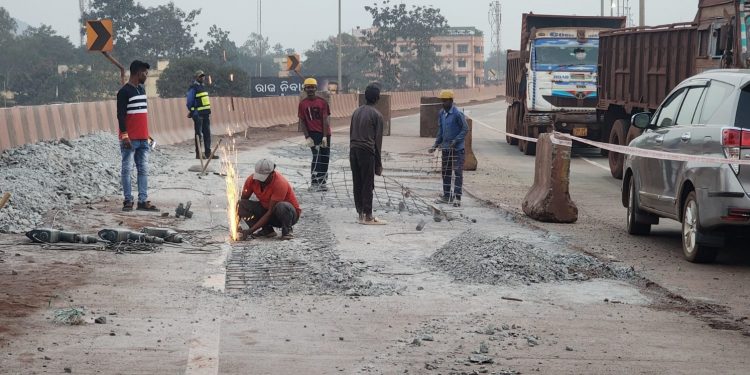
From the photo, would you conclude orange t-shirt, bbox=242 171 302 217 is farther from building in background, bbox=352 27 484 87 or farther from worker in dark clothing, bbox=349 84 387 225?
building in background, bbox=352 27 484 87

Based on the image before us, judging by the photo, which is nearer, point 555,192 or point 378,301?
point 378,301

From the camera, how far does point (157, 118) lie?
2948 cm

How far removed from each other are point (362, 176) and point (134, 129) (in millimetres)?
2951

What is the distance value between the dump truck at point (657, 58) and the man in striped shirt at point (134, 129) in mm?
8620

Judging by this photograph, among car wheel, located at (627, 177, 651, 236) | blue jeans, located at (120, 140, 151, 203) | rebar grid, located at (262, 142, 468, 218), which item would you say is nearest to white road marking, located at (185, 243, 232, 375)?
blue jeans, located at (120, 140, 151, 203)

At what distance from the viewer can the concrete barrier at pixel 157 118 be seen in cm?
1938

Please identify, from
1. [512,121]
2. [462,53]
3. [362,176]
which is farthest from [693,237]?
[462,53]

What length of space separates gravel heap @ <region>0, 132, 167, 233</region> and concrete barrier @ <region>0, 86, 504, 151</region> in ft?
1.05

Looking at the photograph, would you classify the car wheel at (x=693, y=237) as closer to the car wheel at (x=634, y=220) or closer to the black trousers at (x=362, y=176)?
the car wheel at (x=634, y=220)

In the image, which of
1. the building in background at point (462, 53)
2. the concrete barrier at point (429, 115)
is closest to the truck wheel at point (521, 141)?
the concrete barrier at point (429, 115)

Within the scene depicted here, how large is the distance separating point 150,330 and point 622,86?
1754 cm

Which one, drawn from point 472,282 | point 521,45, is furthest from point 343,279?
point 521,45

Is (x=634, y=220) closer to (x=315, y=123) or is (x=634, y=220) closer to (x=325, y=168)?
(x=315, y=123)

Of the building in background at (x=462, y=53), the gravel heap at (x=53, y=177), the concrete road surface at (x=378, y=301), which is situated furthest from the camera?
the building in background at (x=462, y=53)
